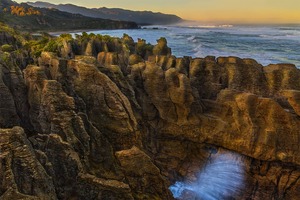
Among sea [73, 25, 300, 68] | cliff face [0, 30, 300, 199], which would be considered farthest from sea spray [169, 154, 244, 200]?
sea [73, 25, 300, 68]

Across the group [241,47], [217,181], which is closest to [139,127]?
[217,181]

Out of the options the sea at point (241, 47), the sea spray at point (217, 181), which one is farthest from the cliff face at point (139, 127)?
the sea at point (241, 47)

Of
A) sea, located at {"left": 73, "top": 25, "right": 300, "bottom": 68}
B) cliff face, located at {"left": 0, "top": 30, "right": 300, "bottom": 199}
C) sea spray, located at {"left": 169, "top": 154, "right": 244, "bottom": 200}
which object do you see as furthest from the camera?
sea, located at {"left": 73, "top": 25, "right": 300, "bottom": 68}

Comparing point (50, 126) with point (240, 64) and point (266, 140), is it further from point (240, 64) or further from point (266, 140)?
point (240, 64)

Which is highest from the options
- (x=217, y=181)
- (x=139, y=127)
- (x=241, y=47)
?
(x=139, y=127)

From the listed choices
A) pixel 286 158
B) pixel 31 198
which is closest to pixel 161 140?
pixel 286 158

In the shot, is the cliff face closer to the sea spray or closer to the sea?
the sea spray

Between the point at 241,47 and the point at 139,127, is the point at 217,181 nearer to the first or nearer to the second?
the point at 139,127
